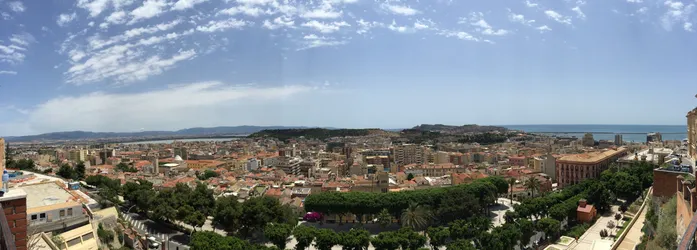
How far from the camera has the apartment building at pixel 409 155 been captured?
2025 inches

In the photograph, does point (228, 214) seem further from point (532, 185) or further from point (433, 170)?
point (433, 170)

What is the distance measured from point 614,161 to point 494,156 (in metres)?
18.2

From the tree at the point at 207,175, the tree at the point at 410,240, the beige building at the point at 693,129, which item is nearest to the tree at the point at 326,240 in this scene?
the tree at the point at 410,240

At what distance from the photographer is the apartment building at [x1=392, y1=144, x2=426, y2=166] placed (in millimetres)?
51434

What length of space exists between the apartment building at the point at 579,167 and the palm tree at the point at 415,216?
1521cm

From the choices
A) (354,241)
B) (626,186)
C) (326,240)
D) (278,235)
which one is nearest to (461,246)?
(354,241)

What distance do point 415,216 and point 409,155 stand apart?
3291 centimetres

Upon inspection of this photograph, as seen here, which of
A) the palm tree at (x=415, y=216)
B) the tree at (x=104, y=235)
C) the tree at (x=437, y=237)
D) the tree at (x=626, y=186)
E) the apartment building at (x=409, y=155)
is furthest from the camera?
the apartment building at (x=409, y=155)

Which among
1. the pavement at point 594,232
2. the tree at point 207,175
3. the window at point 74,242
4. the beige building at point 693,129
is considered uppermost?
the beige building at point 693,129

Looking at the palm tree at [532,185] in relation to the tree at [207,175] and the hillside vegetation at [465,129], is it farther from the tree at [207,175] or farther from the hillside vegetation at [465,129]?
the hillside vegetation at [465,129]

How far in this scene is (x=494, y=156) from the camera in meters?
49.5

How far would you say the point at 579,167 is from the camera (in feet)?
95.2

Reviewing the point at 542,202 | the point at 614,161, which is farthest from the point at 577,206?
the point at 614,161

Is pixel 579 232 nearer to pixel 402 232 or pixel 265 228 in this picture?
pixel 402 232
